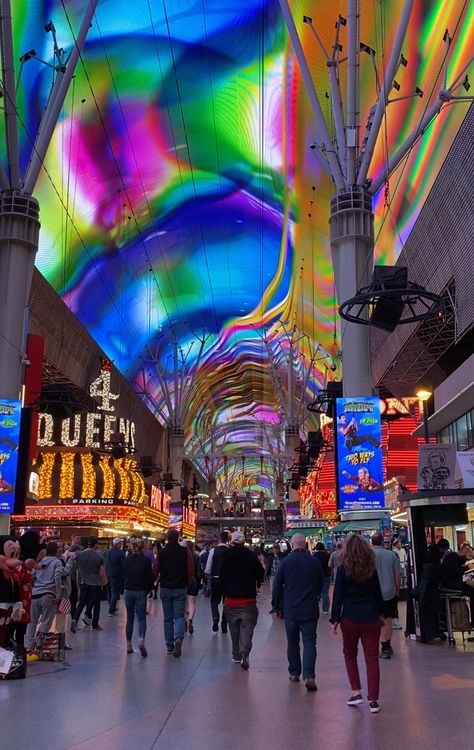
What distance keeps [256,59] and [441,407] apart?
14113 millimetres

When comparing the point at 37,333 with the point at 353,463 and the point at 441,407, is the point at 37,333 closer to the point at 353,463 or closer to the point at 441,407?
the point at 353,463

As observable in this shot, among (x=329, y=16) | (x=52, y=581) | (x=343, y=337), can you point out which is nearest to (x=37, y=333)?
(x=343, y=337)

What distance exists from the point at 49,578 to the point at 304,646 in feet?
13.1

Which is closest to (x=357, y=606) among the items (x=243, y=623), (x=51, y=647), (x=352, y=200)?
(x=243, y=623)

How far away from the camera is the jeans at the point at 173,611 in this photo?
1010 cm

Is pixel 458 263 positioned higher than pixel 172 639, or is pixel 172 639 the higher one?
pixel 458 263

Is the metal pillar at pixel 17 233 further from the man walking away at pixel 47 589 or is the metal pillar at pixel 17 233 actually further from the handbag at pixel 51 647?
the handbag at pixel 51 647

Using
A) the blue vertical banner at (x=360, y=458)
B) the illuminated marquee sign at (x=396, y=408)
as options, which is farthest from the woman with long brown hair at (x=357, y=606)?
the illuminated marquee sign at (x=396, y=408)

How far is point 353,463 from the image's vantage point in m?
17.7

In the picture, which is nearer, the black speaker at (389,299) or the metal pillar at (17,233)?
the black speaker at (389,299)

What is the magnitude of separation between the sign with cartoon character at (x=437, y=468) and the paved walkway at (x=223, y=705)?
3154 millimetres

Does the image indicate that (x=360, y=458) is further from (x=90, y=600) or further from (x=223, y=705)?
(x=223, y=705)

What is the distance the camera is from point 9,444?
17.9 metres

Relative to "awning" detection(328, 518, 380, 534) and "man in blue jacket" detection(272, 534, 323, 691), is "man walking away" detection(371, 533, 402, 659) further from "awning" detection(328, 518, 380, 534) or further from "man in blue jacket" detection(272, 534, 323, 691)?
"awning" detection(328, 518, 380, 534)
